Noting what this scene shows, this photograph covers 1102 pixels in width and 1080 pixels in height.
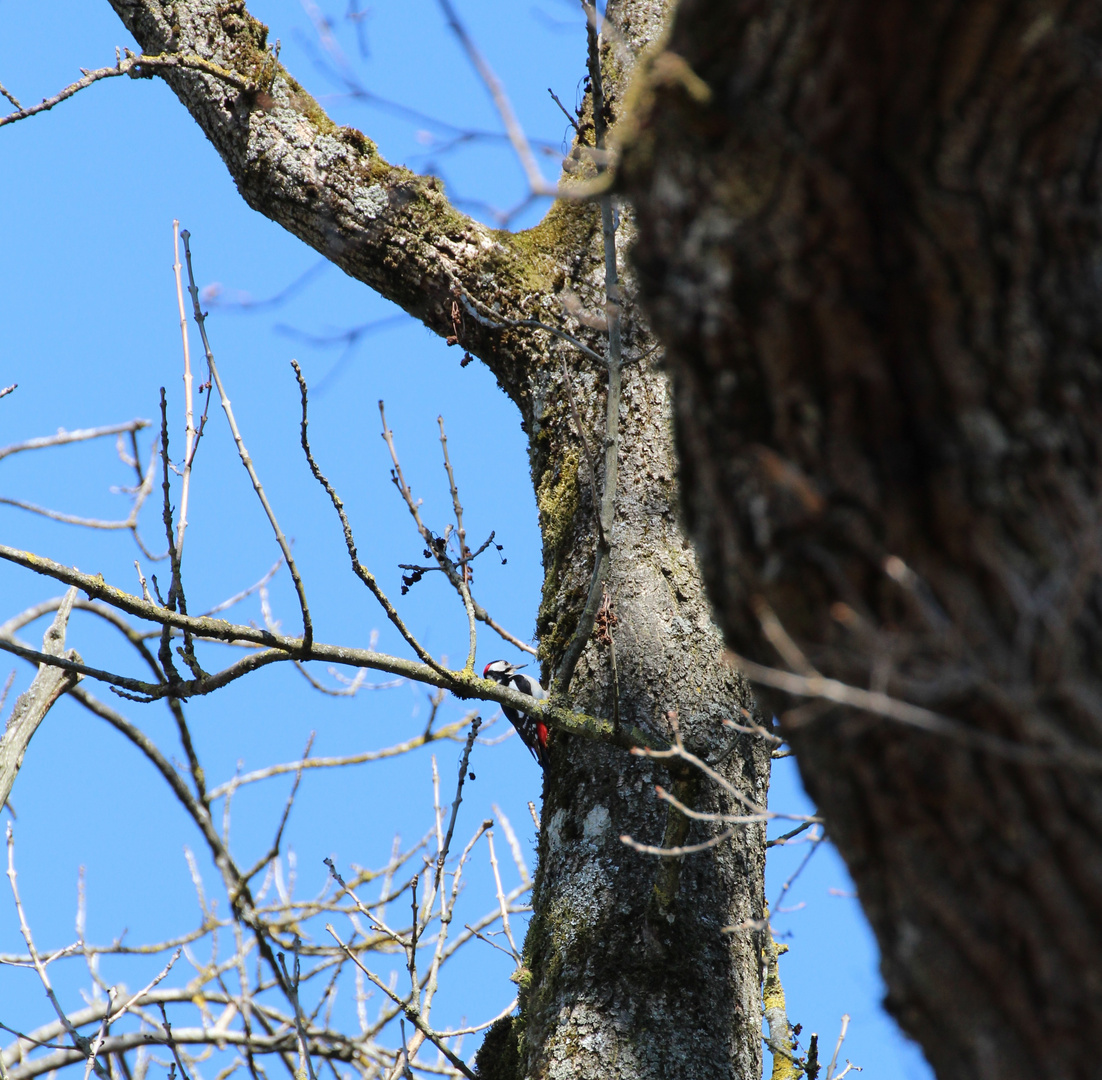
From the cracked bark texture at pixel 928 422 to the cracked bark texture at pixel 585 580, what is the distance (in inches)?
13.5

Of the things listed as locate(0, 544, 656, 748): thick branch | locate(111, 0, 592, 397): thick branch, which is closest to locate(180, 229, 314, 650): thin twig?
locate(0, 544, 656, 748): thick branch

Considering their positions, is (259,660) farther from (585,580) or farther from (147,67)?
(147,67)

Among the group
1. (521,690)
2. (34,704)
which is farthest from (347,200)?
(521,690)

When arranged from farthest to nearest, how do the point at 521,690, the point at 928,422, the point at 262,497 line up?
the point at 521,690 → the point at 262,497 → the point at 928,422

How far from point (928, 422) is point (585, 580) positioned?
1.84 metres

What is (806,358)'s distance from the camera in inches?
38.0

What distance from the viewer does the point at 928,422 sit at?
943 mm

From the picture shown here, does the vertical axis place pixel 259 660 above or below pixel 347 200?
below

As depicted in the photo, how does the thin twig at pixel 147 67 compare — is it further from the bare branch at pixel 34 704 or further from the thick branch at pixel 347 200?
the bare branch at pixel 34 704

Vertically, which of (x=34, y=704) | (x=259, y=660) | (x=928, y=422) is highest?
(x=34, y=704)

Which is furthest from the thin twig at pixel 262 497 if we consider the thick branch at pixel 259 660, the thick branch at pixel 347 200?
the thick branch at pixel 347 200

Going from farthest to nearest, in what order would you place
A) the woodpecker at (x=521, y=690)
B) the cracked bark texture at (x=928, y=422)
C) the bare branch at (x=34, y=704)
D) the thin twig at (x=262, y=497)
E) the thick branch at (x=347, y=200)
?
the woodpecker at (x=521, y=690)
the thick branch at (x=347, y=200)
the bare branch at (x=34, y=704)
the thin twig at (x=262, y=497)
the cracked bark texture at (x=928, y=422)

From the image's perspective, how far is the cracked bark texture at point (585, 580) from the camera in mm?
2156

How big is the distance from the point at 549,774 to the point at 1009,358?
73.9 inches
